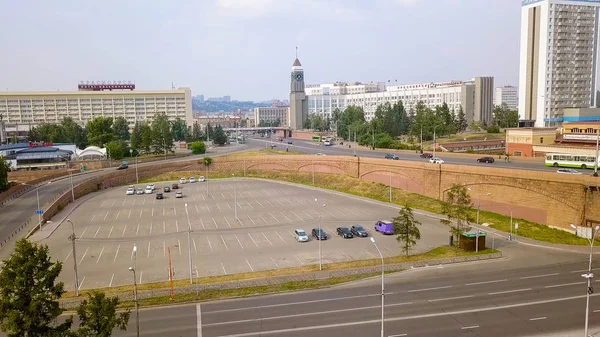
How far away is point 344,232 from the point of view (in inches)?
1970

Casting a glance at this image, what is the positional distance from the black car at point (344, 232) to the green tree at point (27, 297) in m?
32.5

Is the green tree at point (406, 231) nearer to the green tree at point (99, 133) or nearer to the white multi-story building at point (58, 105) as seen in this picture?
the green tree at point (99, 133)

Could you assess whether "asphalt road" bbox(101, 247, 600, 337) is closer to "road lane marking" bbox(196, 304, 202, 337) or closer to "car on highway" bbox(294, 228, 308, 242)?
"road lane marking" bbox(196, 304, 202, 337)

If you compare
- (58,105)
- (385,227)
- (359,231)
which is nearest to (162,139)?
(359,231)

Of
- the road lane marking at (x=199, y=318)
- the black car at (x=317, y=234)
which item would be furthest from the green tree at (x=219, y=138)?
the road lane marking at (x=199, y=318)

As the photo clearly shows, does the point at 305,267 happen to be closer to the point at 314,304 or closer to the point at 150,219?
the point at 314,304

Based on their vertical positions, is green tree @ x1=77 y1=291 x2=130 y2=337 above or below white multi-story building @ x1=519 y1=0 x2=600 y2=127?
below

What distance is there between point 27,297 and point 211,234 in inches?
1274

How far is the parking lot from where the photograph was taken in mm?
41594

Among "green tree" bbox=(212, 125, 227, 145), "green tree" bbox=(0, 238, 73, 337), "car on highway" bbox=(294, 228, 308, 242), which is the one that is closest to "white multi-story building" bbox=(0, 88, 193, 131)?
"green tree" bbox=(212, 125, 227, 145)

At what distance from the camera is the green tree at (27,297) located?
65.0 feet

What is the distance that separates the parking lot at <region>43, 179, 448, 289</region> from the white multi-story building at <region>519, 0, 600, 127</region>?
3807 inches

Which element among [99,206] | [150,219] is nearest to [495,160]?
[150,219]

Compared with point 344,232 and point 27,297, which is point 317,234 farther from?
point 27,297
